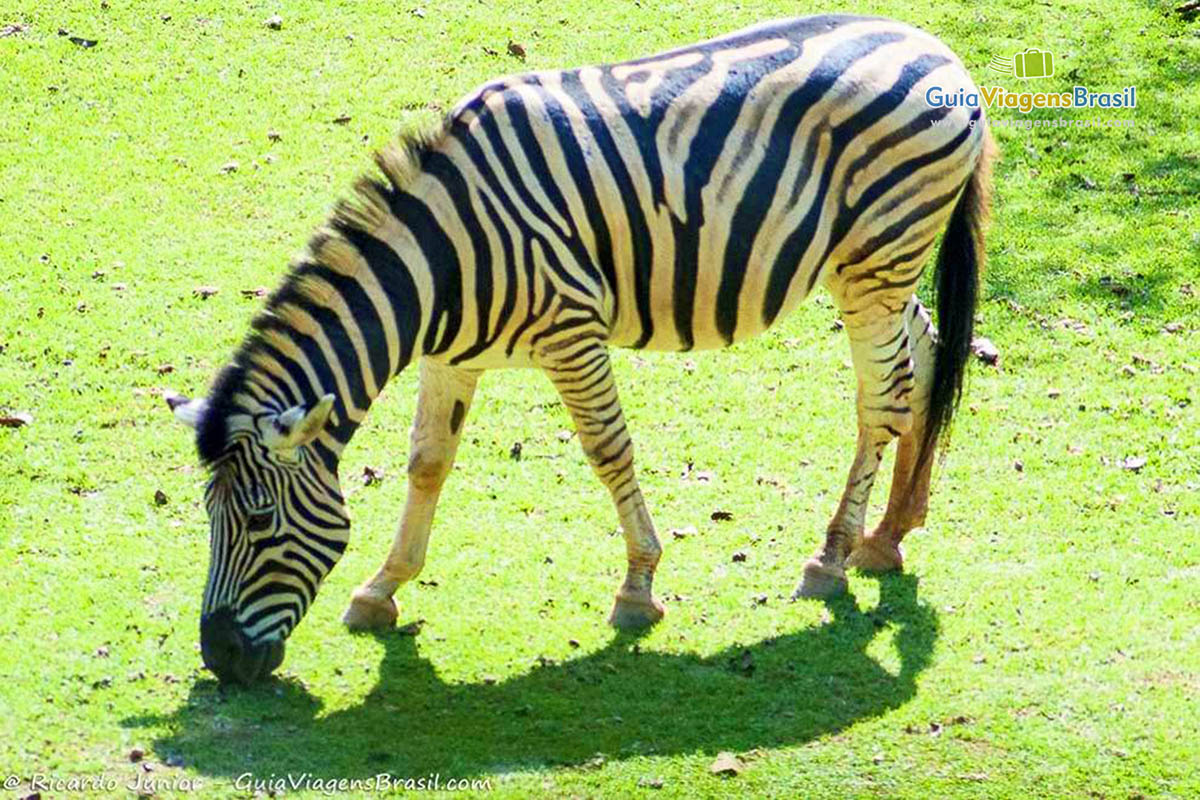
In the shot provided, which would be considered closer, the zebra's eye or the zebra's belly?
the zebra's eye

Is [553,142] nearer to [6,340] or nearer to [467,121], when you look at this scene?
[467,121]

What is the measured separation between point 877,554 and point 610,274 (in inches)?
97.2

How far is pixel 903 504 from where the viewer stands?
9773 mm

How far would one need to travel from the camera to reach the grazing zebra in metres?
7.76

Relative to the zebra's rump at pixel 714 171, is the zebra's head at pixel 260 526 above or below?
below

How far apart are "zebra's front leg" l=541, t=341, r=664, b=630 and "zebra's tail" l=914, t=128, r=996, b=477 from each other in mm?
1877

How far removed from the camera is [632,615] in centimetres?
907

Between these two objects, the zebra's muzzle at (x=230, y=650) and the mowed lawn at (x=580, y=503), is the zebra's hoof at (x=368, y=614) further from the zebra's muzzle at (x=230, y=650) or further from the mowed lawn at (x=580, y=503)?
the zebra's muzzle at (x=230, y=650)

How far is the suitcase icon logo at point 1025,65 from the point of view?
16812 millimetres

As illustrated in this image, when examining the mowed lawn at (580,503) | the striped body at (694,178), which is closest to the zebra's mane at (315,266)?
the striped body at (694,178)

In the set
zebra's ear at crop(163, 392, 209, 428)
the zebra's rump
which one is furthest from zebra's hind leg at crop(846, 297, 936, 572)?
zebra's ear at crop(163, 392, 209, 428)

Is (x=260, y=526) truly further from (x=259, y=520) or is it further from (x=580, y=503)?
(x=580, y=503)

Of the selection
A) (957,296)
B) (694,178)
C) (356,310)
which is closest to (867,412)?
(957,296)

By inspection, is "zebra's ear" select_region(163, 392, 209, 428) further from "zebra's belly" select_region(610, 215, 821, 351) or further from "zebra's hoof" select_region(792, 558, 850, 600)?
"zebra's hoof" select_region(792, 558, 850, 600)
